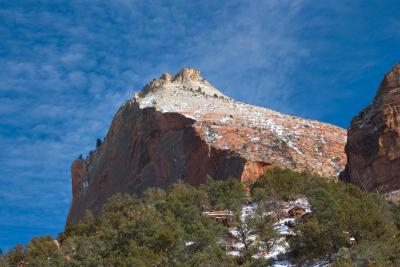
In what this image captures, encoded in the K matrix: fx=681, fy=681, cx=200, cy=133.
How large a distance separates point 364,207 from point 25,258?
1701cm

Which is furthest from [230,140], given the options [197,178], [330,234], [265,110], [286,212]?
[330,234]

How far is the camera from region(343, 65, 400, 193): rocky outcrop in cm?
4109

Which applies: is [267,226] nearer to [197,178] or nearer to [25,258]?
[25,258]

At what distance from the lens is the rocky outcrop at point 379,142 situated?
41.1 meters

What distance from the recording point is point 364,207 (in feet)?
101

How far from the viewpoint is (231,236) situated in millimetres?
32781

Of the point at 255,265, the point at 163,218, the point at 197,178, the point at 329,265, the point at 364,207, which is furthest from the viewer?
the point at 197,178

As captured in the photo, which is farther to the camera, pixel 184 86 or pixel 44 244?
pixel 184 86

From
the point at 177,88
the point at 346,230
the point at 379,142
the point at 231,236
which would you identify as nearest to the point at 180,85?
the point at 177,88

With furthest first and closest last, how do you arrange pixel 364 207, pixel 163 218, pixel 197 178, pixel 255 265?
1. pixel 197 178
2. pixel 163 218
3. pixel 364 207
4. pixel 255 265

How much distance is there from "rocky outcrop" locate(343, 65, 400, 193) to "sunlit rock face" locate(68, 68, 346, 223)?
10.1m

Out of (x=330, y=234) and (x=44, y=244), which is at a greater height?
(x=44, y=244)

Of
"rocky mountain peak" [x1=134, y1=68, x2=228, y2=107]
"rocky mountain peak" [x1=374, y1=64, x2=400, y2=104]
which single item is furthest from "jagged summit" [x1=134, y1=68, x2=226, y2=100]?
"rocky mountain peak" [x1=374, y1=64, x2=400, y2=104]

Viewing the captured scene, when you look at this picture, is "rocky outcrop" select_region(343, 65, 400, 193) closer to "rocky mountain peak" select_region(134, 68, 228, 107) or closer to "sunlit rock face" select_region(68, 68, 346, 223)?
"sunlit rock face" select_region(68, 68, 346, 223)
